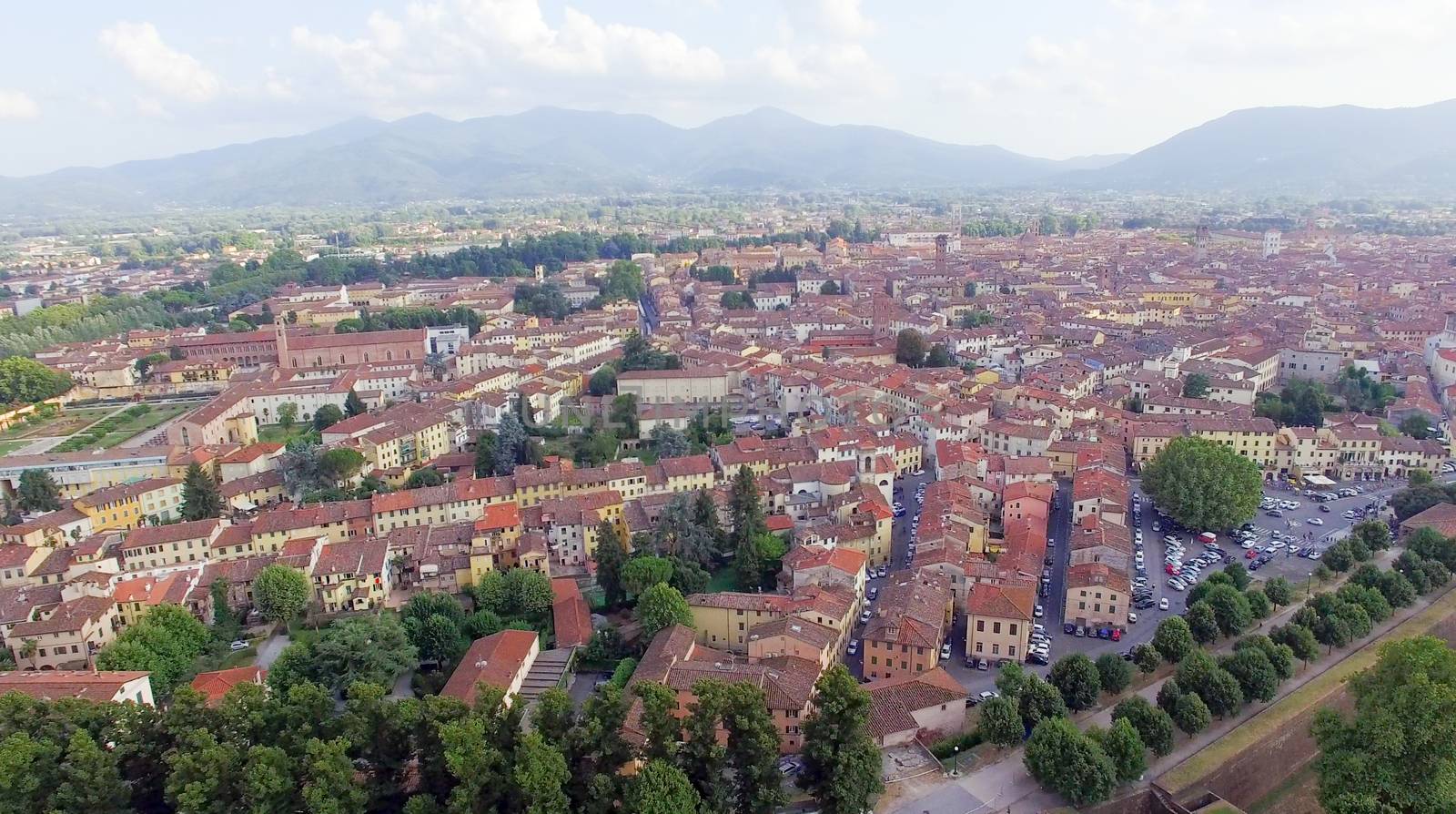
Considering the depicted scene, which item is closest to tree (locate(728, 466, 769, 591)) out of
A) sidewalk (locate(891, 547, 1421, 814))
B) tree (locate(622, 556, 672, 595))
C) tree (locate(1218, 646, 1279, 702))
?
tree (locate(622, 556, 672, 595))

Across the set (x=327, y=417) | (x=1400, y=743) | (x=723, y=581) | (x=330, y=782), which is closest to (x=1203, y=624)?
(x=1400, y=743)

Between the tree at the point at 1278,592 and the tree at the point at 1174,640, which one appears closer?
the tree at the point at 1174,640

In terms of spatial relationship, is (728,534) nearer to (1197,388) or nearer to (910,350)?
(910,350)

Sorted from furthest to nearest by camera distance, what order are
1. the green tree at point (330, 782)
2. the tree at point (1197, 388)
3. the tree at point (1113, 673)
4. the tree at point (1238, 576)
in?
the tree at point (1197, 388)
the tree at point (1238, 576)
the tree at point (1113, 673)
the green tree at point (330, 782)

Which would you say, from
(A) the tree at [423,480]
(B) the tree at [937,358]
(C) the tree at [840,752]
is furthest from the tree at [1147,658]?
(B) the tree at [937,358]

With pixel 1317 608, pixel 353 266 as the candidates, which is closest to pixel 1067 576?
pixel 1317 608

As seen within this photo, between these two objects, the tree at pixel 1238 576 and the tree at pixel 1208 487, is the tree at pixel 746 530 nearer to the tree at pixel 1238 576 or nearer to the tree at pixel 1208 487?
the tree at pixel 1238 576

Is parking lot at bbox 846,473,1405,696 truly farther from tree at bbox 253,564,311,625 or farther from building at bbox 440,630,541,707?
tree at bbox 253,564,311,625
